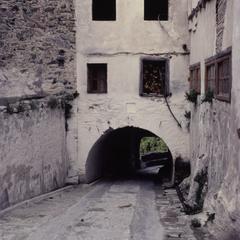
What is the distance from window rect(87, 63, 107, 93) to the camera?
47.1ft

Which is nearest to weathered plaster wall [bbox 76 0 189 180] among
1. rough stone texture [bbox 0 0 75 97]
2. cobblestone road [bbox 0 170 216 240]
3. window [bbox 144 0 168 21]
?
window [bbox 144 0 168 21]

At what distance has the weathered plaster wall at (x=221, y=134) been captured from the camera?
720cm

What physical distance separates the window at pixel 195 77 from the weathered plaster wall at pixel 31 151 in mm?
3531

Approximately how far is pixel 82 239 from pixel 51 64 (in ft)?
22.1

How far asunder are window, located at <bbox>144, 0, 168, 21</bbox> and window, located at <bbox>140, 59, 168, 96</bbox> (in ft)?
4.04

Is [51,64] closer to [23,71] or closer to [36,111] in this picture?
[23,71]

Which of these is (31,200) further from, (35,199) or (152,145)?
(152,145)

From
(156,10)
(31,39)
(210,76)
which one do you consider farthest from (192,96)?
(31,39)

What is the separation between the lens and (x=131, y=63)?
46.2 feet

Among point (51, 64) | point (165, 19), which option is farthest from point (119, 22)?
point (51, 64)

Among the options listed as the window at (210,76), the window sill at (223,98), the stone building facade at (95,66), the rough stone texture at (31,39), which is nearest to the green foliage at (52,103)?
the stone building facade at (95,66)

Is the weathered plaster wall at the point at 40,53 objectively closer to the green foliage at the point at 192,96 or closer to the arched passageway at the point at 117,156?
the arched passageway at the point at 117,156

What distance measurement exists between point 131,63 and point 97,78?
42.9 inches

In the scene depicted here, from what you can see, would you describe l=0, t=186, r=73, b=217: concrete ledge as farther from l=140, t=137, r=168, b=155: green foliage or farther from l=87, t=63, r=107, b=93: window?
l=140, t=137, r=168, b=155: green foliage
